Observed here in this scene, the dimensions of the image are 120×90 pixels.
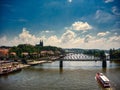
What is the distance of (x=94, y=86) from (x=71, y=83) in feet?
3.12

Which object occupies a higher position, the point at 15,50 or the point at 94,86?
the point at 15,50

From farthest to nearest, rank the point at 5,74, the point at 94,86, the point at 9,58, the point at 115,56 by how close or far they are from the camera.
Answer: the point at 115,56
the point at 9,58
the point at 5,74
the point at 94,86

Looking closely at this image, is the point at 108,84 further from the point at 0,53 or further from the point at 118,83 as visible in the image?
the point at 0,53

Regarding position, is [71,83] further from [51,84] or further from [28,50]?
[28,50]

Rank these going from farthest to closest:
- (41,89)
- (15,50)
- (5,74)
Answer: (15,50), (5,74), (41,89)

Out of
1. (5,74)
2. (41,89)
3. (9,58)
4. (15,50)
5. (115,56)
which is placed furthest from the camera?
(115,56)

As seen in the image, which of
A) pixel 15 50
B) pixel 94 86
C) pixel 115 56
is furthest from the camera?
pixel 115 56

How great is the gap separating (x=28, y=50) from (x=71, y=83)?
45.6ft

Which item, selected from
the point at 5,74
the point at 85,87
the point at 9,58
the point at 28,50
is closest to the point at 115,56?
the point at 28,50

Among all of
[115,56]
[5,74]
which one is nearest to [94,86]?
[5,74]

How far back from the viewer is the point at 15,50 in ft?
68.2

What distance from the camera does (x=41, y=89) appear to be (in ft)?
26.3

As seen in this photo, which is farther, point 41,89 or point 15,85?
point 15,85

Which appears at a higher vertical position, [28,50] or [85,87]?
[28,50]
